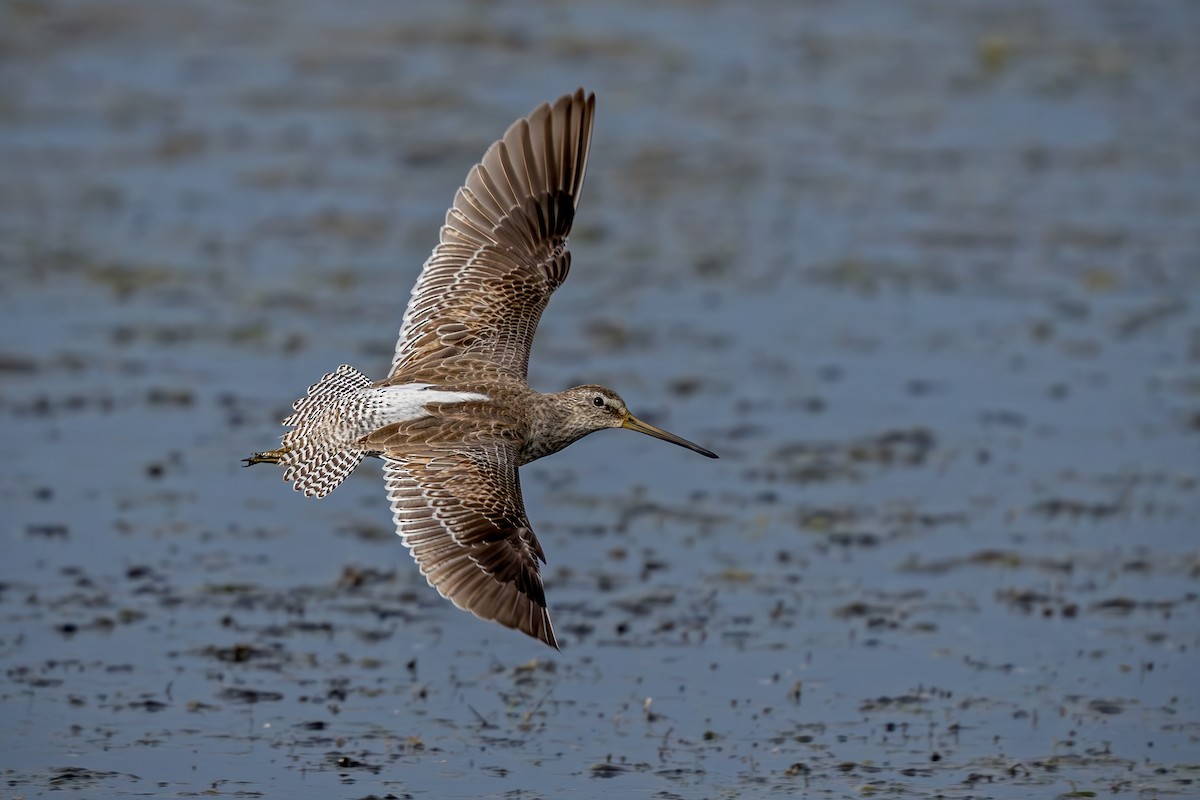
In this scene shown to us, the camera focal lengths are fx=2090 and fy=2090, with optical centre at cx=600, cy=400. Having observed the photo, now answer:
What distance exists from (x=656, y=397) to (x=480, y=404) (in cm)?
338

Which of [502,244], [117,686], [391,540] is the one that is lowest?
[117,686]

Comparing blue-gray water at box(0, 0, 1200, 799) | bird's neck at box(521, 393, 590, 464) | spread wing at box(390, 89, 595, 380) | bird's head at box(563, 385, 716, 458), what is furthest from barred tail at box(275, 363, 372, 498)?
blue-gray water at box(0, 0, 1200, 799)

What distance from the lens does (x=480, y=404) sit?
6855mm

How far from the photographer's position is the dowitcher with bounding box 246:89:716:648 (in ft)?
20.6

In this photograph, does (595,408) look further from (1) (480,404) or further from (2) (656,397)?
(2) (656,397)

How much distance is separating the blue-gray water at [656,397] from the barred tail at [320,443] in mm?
865

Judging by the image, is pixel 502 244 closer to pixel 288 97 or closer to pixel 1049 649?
pixel 1049 649

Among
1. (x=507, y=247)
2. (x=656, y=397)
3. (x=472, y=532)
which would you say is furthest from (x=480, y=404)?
(x=656, y=397)

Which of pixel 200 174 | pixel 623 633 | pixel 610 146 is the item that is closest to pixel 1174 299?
pixel 610 146

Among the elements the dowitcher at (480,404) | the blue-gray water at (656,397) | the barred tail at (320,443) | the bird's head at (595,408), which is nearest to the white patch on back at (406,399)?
the dowitcher at (480,404)

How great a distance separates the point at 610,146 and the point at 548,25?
9.11ft

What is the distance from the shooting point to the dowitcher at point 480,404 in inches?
248

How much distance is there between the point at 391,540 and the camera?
341 inches

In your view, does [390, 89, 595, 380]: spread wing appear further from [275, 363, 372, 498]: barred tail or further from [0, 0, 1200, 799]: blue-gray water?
[0, 0, 1200, 799]: blue-gray water
